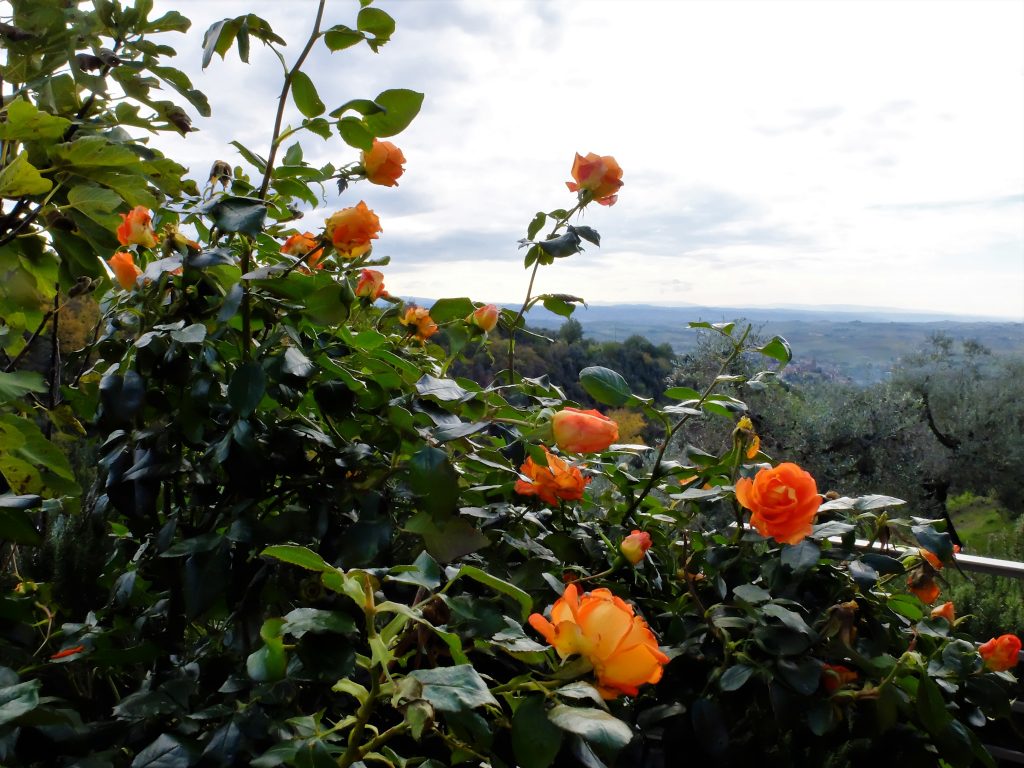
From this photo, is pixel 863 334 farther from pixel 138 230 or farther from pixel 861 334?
pixel 138 230

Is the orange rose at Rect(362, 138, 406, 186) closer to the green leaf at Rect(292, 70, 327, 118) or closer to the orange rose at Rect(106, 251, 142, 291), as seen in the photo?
the green leaf at Rect(292, 70, 327, 118)

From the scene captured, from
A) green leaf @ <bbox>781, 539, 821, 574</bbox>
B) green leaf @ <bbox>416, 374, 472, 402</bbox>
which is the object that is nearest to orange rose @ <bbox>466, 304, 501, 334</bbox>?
green leaf @ <bbox>416, 374, 472, 402</bbox>

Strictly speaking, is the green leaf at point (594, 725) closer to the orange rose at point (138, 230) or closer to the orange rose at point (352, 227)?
the orange rose at point (352, 227)

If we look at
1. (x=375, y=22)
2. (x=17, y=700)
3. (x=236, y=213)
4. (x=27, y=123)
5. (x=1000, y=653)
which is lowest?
(x=1000, y=653)

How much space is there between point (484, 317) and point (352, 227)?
0.76 ft

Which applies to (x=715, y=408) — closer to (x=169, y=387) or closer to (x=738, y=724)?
(x=738, y=724)

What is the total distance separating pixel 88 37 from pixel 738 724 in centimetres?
124

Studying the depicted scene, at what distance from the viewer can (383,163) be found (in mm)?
792

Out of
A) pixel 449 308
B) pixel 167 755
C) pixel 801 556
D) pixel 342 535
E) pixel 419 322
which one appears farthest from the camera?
pixel 419 322

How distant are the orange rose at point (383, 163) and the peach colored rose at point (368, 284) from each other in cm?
14

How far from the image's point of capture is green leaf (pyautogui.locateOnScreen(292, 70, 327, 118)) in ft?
2.37

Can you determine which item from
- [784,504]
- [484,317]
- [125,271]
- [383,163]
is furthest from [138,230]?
[784,504]

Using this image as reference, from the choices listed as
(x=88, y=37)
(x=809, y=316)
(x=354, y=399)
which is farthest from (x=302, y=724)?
(x=809, y=316)

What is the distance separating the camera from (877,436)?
644 centimetres
